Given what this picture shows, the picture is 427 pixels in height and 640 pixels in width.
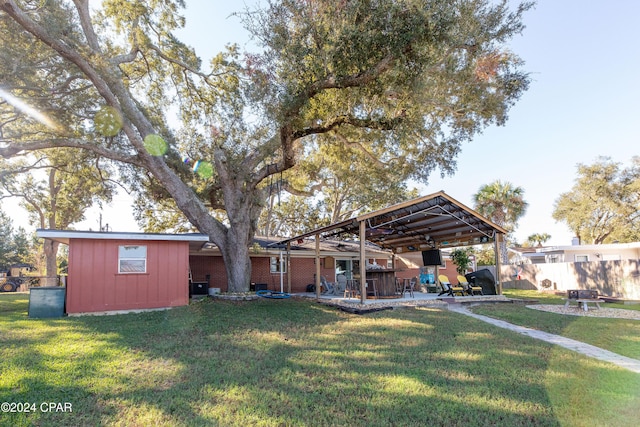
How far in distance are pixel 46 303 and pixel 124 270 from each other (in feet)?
6.98

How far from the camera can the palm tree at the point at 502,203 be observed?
26.9 m

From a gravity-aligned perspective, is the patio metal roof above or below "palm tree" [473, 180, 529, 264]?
below

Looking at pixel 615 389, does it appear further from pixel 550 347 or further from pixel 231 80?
pixel 231 80

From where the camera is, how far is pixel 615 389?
452cm

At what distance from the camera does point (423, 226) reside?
17.0 metres

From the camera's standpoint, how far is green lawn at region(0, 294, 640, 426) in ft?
12.4

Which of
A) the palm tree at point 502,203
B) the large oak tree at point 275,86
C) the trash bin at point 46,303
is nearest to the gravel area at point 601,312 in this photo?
the large oak tree at point 275,86

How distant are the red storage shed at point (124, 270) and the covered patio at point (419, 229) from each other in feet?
17.6

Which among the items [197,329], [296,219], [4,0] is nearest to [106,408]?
[197,329]

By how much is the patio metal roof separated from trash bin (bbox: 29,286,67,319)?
848cm

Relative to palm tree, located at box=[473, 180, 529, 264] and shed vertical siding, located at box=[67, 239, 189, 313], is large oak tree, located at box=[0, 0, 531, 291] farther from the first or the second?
palm tree, located at box=[473, 180, 529, 264]

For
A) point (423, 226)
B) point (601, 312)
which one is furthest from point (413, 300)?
point (601, 312)

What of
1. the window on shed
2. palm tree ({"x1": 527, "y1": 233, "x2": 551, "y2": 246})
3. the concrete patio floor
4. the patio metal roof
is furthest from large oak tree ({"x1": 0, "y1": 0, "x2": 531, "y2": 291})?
palm tree ({"x1": 527, "y1": 233, "x2": 551, "y2": 246})

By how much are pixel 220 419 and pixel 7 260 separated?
40878mm
